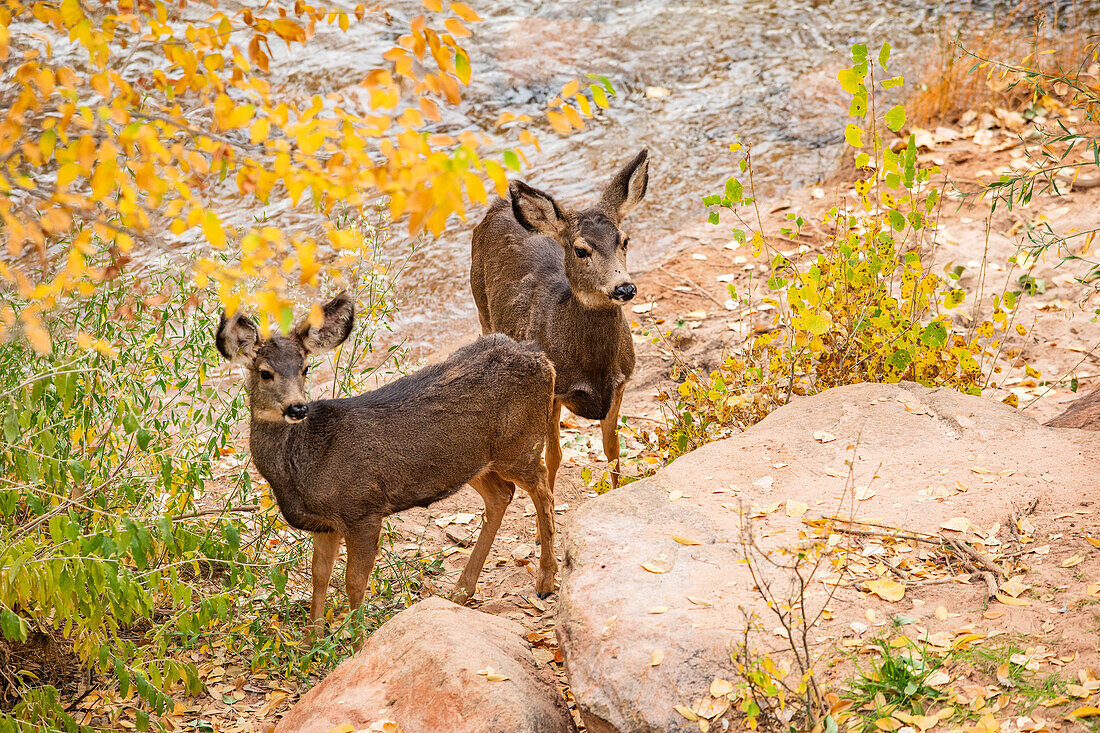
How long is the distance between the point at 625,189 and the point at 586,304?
93cm

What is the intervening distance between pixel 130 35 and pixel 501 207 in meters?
9.05

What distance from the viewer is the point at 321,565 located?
609 centimetres

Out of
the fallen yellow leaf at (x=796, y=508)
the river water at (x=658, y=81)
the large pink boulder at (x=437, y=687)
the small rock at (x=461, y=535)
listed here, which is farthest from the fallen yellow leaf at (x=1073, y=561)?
the river water at (x=658, y=81)

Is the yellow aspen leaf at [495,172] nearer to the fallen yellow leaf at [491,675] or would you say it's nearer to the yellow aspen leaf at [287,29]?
the yellow aspen leaf at [287,29]

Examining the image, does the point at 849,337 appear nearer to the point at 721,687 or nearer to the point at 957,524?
the point at 957,524

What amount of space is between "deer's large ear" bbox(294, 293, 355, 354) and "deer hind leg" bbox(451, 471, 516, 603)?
4.26ft

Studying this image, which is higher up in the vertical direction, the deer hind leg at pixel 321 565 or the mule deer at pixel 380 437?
the mule deer at pixel 380 437

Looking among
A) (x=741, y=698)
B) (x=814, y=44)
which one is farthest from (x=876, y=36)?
(x=741, y=698)

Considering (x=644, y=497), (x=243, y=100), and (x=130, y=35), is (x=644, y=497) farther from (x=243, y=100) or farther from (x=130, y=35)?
(x=130, y=35)

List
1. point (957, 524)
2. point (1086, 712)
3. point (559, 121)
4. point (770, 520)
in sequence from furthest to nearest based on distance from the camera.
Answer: point (770, 520)
point (957, 524)
point (559, 121)
point (1086, 712)

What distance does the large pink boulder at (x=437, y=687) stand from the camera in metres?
4.25

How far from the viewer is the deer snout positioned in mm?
5406

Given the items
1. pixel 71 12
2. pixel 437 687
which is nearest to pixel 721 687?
pixel 437 687

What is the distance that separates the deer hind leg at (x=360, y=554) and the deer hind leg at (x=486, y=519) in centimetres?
73
